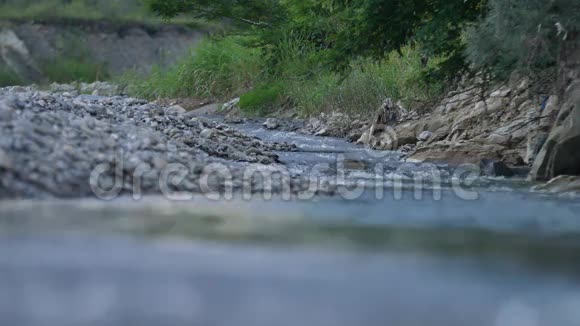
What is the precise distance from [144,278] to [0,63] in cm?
Result: 2247

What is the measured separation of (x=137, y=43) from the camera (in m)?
25.2

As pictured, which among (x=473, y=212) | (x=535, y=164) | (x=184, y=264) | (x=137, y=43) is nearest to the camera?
(x=184, y=264)

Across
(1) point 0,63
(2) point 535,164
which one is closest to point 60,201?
(2) point 535,164

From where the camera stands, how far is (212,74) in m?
15.1

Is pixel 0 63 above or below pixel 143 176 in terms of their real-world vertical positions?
above

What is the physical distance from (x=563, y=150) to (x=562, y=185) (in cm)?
48

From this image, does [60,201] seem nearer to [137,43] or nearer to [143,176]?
[143,176]

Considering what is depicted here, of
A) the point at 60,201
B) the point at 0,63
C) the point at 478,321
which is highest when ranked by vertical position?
the point at 0,63

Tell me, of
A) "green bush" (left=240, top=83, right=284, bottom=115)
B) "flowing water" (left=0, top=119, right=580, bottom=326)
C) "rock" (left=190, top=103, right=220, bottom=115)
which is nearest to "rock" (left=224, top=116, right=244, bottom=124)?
"green bush" (left=240, top=83, right=284, bottom=115)

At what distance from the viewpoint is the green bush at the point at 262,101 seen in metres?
12.6

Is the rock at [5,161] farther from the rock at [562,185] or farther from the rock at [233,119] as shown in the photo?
the rock at [233,119]

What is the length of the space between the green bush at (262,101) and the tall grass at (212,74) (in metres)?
1.61

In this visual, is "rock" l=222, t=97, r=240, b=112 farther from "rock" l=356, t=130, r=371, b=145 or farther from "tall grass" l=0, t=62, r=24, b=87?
"tall grass" l=0, t=62, r=24, b=87

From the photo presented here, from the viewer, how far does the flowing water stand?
221cm
